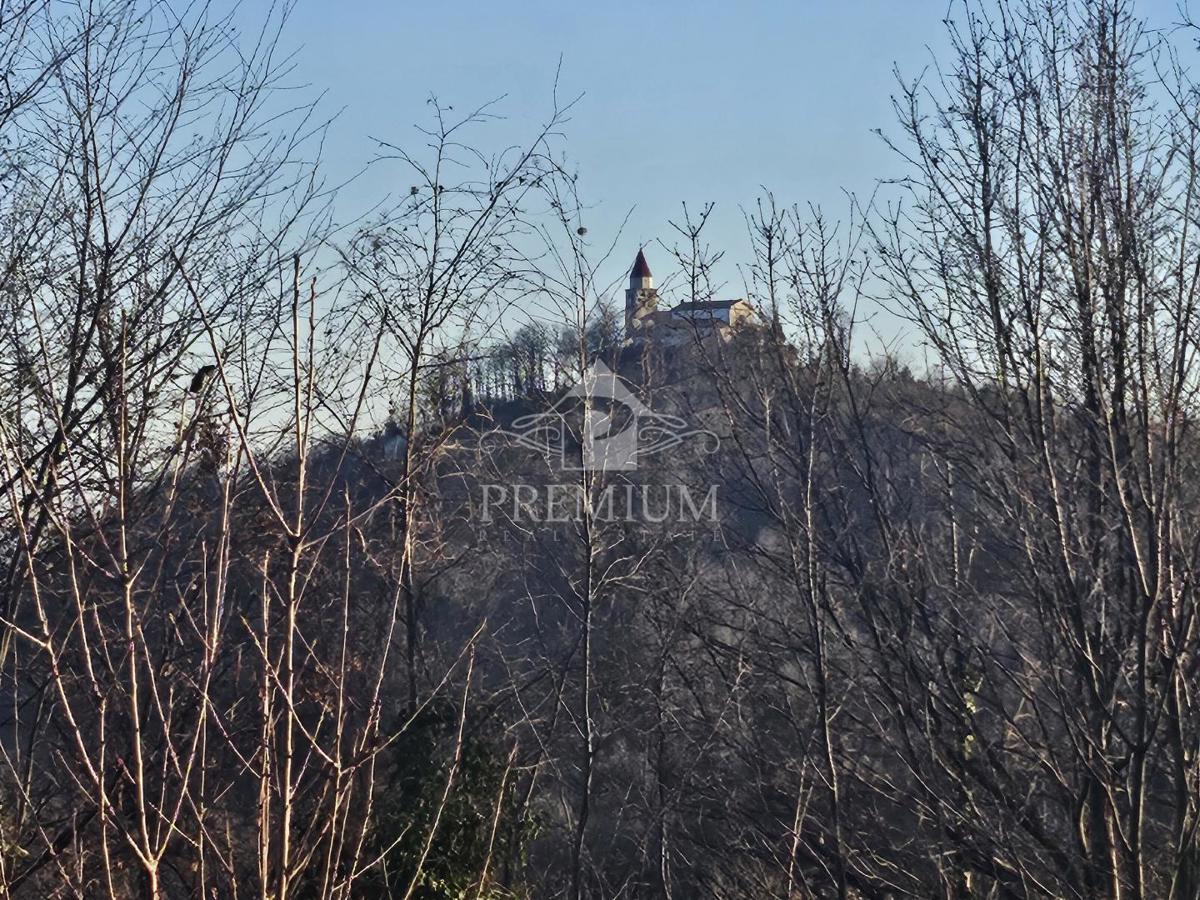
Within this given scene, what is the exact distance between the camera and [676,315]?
6.82m

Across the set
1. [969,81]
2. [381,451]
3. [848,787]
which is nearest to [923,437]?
[969,81]

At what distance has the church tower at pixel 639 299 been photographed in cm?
712

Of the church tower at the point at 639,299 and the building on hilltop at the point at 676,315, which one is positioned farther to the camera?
the church tower at the point at 639,299

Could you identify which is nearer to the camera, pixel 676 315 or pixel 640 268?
pixel 676 315

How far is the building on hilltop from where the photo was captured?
21.8 ft

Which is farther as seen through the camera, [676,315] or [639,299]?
[639,299]

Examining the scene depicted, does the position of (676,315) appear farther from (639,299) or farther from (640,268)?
(640,268)

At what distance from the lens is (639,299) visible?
23.9 ft

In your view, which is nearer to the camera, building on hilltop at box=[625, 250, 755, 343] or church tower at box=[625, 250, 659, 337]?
building on hilltop at box=[625, 250, 755, 343]

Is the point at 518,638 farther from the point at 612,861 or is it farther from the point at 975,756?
the point at 975,756

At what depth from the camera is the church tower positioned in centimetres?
712

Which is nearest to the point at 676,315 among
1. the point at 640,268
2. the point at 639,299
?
the point at 639,299

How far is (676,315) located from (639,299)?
54 centimetres

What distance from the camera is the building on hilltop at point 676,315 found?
21.8 feet
